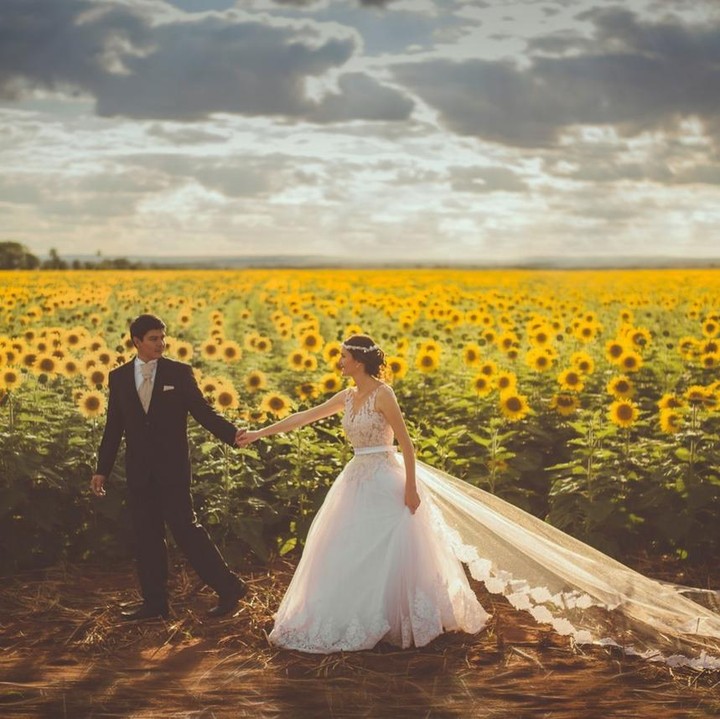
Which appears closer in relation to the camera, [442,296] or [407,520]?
[407,520]

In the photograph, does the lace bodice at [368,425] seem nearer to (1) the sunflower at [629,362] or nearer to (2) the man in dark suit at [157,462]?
(2) the man in dark suit at [157,462]

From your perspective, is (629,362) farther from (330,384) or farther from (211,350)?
(211,350)

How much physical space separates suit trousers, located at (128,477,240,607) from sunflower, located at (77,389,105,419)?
1712 millimetres

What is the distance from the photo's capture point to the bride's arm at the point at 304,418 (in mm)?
6297

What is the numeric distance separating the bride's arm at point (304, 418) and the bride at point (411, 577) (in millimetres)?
18

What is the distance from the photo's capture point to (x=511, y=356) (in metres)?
11.1

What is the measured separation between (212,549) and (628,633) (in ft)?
7.68

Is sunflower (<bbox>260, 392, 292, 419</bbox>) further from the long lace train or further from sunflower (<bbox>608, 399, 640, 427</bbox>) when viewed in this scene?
sunflower (<bbox>608, 399, 640, 427</bbox>)

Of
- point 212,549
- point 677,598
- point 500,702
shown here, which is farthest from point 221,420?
point 677,598

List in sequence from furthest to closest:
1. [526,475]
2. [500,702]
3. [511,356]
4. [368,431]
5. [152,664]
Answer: [511,356] < [526,475] < [368,431] < [152,664] < [500,702]

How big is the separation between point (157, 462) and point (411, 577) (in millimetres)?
1556

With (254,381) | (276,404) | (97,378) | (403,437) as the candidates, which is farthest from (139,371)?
(254,381)

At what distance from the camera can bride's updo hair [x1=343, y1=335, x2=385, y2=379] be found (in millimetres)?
5977

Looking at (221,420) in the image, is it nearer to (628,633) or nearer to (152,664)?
(152,664)
